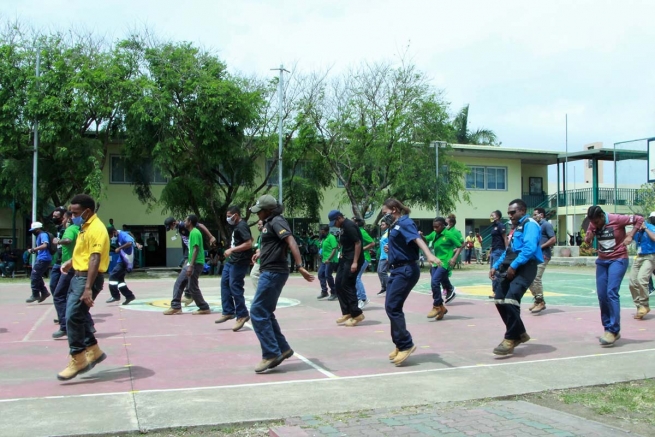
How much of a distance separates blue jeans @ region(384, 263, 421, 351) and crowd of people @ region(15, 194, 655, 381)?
11 millimetres

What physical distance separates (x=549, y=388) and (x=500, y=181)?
3435cm

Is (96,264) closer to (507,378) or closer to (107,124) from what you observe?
(507,378)

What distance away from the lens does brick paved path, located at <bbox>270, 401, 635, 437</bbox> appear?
4.81m

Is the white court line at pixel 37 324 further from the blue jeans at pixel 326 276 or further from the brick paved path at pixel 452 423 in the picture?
the brick paved path at pixel 452 423

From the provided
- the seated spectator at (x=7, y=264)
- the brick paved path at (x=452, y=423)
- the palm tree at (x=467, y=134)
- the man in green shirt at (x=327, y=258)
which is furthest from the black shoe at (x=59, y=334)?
the palm tree at (x=467, y=134)

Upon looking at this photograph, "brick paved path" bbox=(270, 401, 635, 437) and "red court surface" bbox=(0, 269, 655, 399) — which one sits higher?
"brick paved path" bbox=(270, 401, 635, 437)

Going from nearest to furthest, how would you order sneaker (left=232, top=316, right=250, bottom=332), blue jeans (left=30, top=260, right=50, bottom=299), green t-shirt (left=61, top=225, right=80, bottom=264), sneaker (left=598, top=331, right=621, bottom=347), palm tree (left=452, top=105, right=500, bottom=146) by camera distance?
sneaker (left=598, top=331, right=621, bottom=347) < green t-shirt (left=61, top=225, right=80, bottom=264) < sneaker (left=232, top=316, right=250, bottom=332) < blue jeans (left=30, top=260, right=50, bottom=299) < palm tree (left=452, top=105, right=500, bottom=146)

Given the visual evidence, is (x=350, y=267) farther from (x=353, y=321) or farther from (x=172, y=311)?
(x=172, y=311)

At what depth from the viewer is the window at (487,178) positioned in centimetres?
3850

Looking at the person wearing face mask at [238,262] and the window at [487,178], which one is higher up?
the window at [487,178]

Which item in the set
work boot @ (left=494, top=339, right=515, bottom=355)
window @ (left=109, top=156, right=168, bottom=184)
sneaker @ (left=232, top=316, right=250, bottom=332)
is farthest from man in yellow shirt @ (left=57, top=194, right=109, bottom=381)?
window @ (left=109, top=156, right=168, bottom=184)

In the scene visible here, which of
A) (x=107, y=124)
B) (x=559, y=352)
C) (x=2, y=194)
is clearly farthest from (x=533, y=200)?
(x=559, y=352)

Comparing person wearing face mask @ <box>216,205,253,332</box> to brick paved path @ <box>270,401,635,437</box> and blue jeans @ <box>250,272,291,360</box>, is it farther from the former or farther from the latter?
brick paved path @ <box>270,401,635,437</box>

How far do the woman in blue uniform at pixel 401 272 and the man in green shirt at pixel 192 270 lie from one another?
468cm
